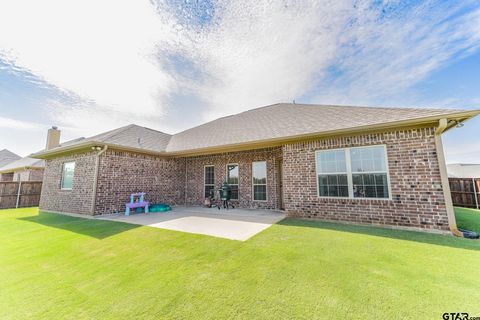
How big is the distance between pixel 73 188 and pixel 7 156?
86.7 feet

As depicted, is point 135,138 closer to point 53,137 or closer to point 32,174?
point 53,137

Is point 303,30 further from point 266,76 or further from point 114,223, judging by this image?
point 114,223

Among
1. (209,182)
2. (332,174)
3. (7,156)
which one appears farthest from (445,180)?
(7,156)

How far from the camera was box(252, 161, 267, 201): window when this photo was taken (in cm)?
923

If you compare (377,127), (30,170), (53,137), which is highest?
(53,137)

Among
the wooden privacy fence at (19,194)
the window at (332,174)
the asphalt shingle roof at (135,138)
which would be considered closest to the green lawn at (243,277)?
the window at (332,174)

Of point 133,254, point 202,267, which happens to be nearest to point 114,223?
point 133,254

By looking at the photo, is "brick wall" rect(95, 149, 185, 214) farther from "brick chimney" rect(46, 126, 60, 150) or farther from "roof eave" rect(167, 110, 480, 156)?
"brick chimney" rect(46, 126, 60, 150)

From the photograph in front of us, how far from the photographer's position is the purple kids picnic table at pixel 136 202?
8.06 m

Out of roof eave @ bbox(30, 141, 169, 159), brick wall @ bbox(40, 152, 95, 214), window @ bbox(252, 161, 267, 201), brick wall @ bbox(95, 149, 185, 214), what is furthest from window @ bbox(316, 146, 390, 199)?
brick wall @ bbox(40, 152, 95, 214)

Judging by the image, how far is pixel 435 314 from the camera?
196cm

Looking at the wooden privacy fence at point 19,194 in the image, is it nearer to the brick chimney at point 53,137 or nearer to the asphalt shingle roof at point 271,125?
the brick chimney at point 53,137

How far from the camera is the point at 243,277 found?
9.18 feet

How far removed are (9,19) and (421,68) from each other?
45.9 ft
